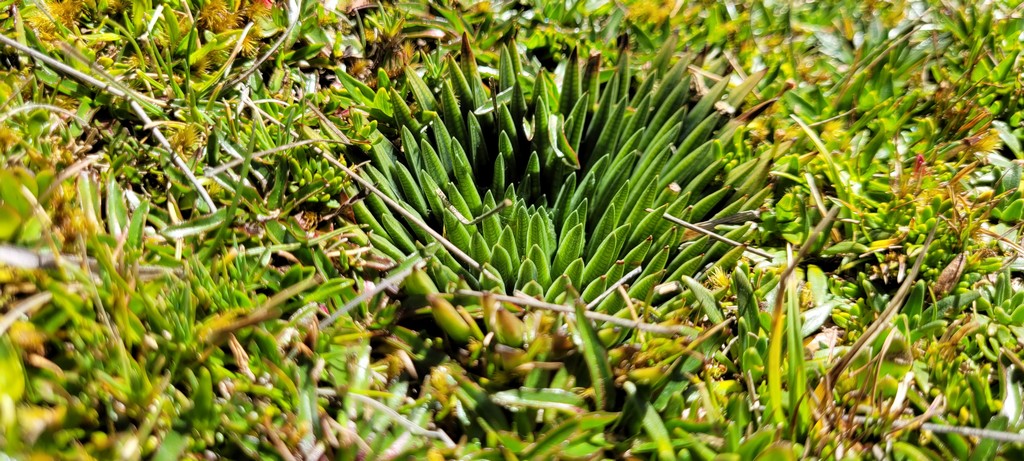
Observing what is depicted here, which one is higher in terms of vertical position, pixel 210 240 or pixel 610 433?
pixel 210 240

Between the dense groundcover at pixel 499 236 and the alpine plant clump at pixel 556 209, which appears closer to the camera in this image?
the dense groundcover at pixel 499 236

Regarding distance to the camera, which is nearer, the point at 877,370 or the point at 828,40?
the point at 877,370

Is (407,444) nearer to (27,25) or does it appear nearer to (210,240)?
(210,240)

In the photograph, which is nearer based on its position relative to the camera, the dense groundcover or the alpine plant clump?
the dense groundcover

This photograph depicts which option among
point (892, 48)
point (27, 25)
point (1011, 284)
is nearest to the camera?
point (27, 25)

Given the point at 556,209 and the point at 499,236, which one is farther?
the point at 556,209

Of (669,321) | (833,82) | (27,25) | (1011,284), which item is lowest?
(1011,284)

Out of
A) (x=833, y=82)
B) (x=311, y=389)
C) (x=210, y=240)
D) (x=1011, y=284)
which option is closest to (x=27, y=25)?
(x=210, y=240)

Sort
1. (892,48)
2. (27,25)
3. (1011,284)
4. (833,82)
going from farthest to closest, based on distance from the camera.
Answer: (833,82), (892,48), (1011,284), (27,25)
